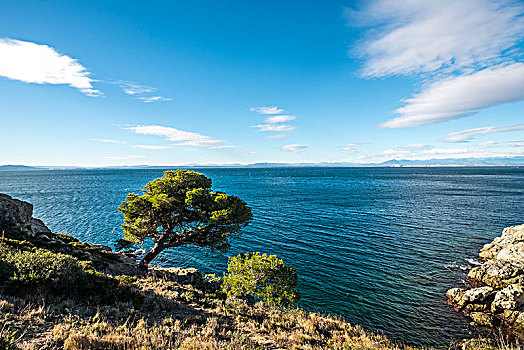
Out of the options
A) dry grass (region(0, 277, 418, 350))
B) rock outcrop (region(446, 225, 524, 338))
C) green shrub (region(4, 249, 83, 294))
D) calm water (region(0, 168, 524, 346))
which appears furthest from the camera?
calm water (region(0, 168, 524, 346))

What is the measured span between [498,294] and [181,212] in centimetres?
2820

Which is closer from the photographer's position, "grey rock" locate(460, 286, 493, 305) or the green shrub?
the green shrub

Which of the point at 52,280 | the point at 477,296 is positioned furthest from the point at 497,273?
the point at 52,280

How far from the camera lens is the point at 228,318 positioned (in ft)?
47.5

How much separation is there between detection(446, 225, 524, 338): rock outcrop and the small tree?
20.3 m

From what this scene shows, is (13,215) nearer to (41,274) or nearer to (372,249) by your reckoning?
(41,274)

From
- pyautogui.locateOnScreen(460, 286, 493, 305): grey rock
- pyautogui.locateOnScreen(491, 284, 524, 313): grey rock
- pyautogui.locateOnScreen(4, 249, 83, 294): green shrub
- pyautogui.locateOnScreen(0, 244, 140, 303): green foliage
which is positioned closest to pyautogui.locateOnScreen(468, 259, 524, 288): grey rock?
pyautogui.locateOnScreen(491, 284, 524, 313): grey rock

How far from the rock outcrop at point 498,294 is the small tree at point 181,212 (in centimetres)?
2025

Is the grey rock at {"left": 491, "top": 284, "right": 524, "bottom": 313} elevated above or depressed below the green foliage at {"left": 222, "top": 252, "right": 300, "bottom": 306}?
below

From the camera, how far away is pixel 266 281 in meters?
18.9

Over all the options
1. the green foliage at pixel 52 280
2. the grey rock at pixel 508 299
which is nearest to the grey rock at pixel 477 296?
the grey rock at pixel 508 299

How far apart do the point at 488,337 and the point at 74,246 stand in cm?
3226

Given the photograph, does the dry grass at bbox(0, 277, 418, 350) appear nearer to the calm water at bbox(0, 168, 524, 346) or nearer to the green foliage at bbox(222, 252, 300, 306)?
the green foliage at bbox(222, 252, 300, 306)

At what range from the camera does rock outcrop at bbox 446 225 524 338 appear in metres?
19.9
